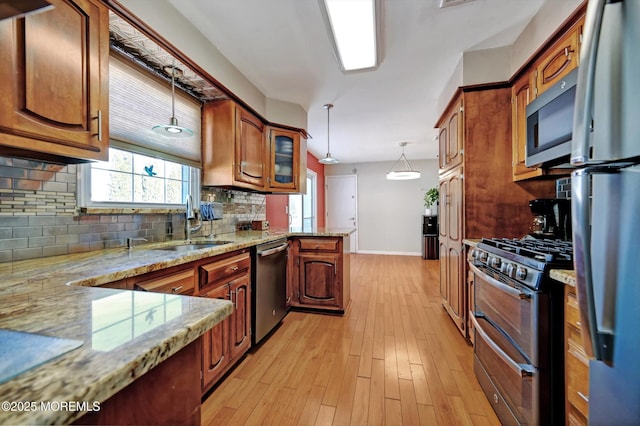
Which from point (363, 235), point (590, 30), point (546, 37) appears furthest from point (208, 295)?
point (363, 235)

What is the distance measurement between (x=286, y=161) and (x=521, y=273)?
265 cm

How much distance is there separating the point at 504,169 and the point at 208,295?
2.40 meters

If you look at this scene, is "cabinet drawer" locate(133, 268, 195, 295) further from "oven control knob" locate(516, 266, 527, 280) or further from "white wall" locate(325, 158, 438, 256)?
"white wall" locate(325, 158, 438, 256)

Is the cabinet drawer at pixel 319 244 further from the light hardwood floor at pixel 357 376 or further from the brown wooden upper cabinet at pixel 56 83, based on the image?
the brown wooden upper cabinet at pixel 56 83

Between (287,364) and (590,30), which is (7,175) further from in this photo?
(590,30)

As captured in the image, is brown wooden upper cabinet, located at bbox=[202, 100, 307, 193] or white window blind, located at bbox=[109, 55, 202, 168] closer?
white window blind, located at bbox=[109, 55, 202, 168]

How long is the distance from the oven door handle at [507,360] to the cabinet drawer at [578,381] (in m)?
0.13

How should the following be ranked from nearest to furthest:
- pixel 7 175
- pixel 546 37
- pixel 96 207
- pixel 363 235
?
1. pixel 7 175
2. pixel 96 207
3. pixel 546 37
4. pixel 363 235

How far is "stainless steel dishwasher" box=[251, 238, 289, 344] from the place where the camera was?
6.91 ft

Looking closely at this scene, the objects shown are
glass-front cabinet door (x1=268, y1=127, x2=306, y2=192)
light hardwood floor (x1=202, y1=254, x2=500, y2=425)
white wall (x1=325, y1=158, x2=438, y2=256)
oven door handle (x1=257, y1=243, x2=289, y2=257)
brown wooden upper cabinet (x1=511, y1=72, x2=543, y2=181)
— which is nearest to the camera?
light hardwood floor (x1=202, y1=254, x2=500, y2=425)

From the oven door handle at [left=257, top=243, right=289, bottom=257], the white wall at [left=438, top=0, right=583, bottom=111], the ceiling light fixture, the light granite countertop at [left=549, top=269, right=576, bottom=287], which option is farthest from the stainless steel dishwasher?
the white wall at [left=438, top=0, right=583, bottom=111]

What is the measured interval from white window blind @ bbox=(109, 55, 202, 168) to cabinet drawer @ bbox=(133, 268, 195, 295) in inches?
39.1

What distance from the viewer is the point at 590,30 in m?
0.70

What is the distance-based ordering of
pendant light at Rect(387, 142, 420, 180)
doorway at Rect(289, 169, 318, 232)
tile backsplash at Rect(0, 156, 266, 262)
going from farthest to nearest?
doorway at Rect(289, 169, 318, 232), pendant light at Rect(387, 142, 420, 180), tile backsplash at Rect(0, 156, 266, 262)
